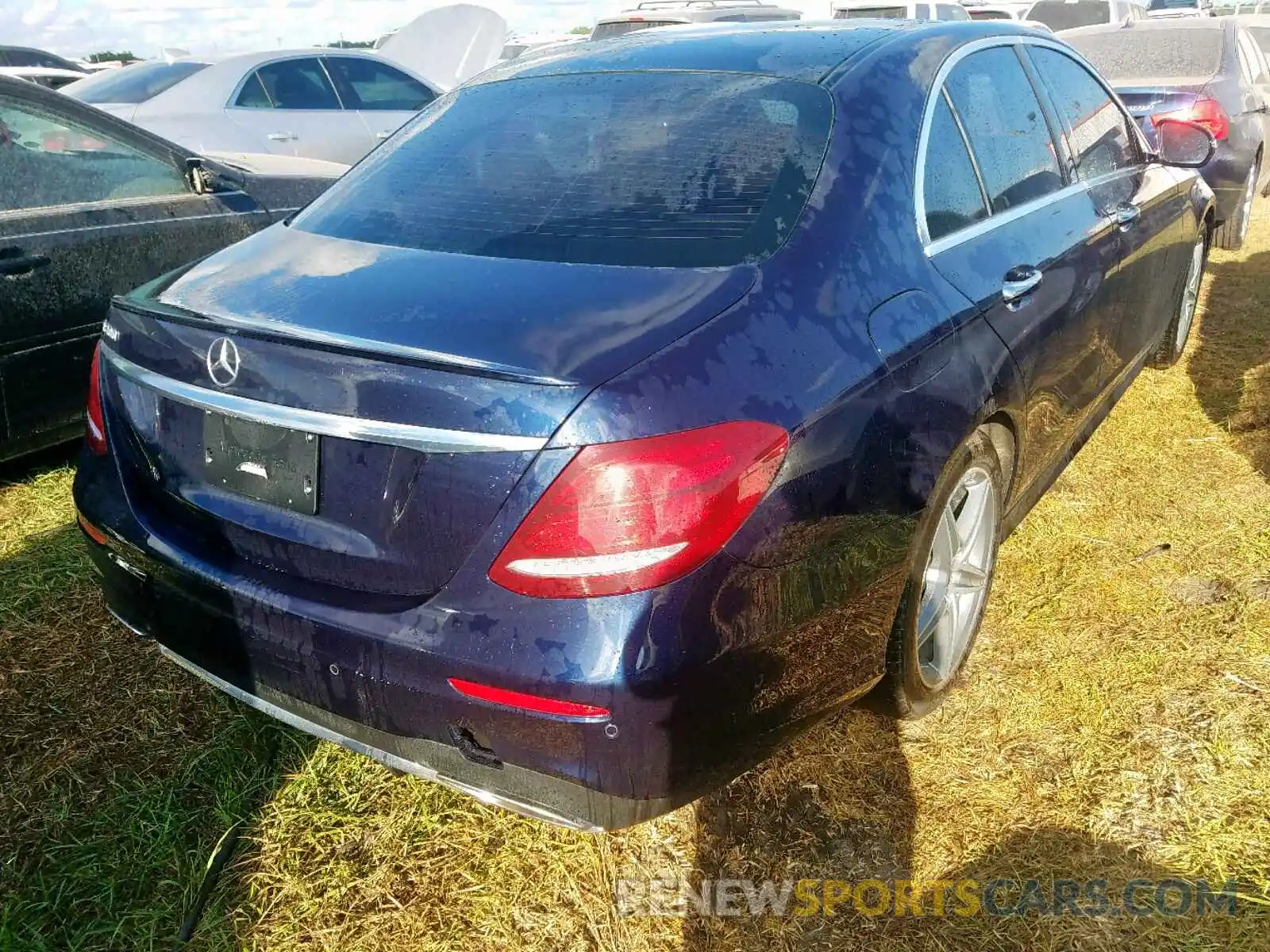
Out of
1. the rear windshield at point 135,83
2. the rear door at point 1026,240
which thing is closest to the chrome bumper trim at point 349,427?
the rear door at point 1026,240

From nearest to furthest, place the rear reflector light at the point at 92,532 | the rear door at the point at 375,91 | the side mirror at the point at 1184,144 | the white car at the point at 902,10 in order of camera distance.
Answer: the rear reflector light at the point at 92,532, the side mirror at the point at 1184,144, the rear door at the point at 375,91, the white car at the point at 902,10

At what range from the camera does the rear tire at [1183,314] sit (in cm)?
443

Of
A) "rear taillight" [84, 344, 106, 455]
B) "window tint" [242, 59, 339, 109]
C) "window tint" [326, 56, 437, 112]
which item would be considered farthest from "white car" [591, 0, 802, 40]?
"rear taillight" [84, 344, 106, 455]

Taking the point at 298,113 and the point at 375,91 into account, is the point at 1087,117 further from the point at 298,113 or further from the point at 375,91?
the point at 375,91

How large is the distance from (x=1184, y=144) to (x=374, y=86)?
19.9 feet

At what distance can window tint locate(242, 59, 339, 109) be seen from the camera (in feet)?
22.9

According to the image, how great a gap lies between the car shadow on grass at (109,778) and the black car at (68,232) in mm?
808

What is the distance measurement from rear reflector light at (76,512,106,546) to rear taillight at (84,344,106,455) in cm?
15

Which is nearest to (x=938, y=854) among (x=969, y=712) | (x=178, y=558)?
(x=969, y=712)

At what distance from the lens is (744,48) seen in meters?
2.38

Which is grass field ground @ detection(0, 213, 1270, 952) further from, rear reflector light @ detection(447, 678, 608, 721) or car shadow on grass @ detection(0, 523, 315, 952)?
rear reflector light @ detection(447, 678, 608, 721)

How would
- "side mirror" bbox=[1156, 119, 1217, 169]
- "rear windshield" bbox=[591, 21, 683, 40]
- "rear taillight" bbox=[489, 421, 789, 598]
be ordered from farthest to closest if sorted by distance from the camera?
1. "rear windshield" bbox=[591, 21, 683, 40]
2. "side mirror" bbox=[1156, 119, 1217, 169]
3. "rear taillight" bbox=[489, 421, 789, 598]

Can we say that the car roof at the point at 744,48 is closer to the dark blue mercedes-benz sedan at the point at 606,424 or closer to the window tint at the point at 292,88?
the dark blue mercedes-benz sedan at the point at 606,424

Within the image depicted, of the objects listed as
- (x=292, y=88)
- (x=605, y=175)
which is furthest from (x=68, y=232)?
(x=292, y=88)
